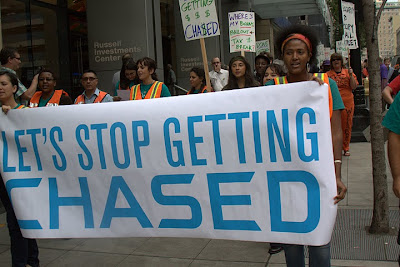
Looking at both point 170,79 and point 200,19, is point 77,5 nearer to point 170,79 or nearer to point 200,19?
point 170,79

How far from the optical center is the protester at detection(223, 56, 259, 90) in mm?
5258

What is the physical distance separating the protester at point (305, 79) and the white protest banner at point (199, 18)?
3592 mm

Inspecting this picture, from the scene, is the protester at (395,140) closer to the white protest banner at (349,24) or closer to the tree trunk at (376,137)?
the tree trunk at (376,137)

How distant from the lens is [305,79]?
328 cm

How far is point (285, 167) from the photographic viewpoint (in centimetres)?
311

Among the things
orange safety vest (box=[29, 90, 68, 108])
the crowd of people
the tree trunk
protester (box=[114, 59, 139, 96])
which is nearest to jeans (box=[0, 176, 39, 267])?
the crowd of people

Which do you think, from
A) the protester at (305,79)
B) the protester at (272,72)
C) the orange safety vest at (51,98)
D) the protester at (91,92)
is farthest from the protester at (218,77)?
the protester at (305,79)

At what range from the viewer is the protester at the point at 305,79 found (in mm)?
3070

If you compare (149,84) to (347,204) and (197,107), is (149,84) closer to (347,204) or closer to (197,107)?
(197,107)

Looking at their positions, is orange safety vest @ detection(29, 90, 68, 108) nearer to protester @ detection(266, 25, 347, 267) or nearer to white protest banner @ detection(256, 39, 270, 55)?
protester @ detection(266, 25, 347, 267)

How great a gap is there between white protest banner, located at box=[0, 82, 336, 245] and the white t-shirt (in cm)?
650

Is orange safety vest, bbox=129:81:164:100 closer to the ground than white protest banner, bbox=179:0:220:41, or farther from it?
closer to the ground

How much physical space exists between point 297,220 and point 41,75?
→ 12.6 ft

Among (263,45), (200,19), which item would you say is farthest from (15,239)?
(263,45)
